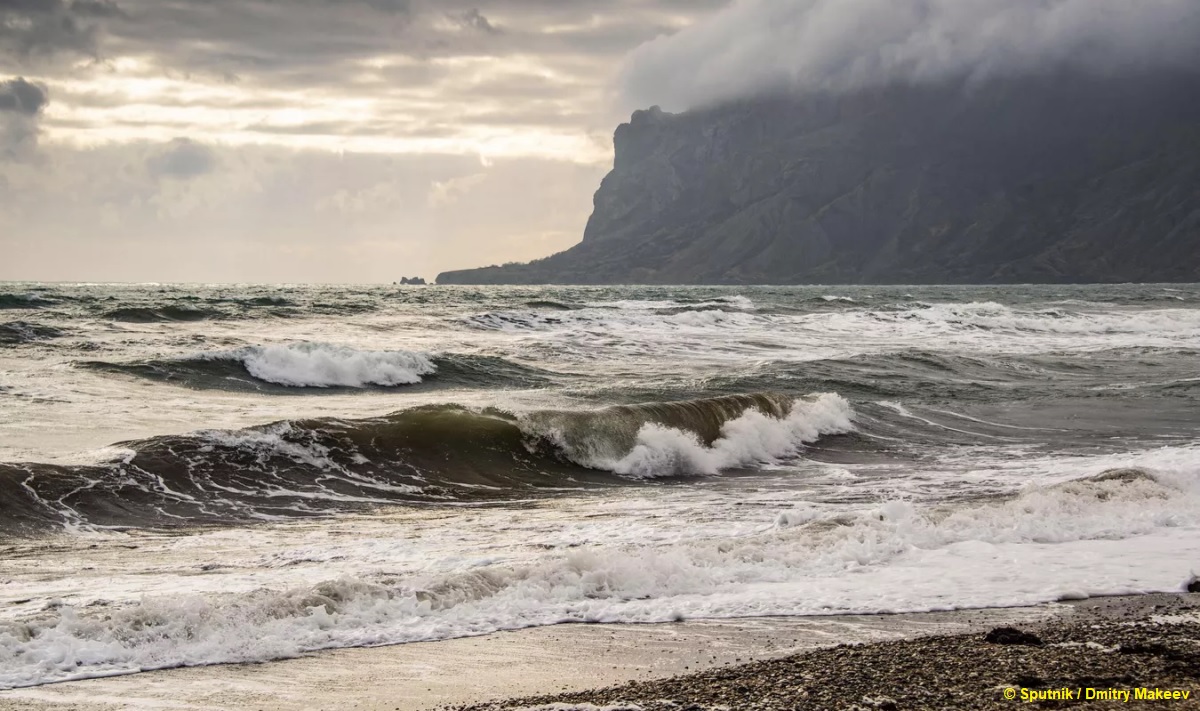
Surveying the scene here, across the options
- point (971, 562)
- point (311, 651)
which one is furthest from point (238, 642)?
point (971, 562)

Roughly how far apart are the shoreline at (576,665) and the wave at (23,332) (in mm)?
25095

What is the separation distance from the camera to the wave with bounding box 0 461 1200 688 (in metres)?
7.74

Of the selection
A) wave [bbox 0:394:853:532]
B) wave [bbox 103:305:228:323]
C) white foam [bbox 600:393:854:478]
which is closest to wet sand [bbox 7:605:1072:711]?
wave [bbox 0:394:853:532]

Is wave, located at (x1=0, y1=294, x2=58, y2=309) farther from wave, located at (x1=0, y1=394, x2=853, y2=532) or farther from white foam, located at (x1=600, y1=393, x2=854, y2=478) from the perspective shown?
white foam, located at (x1=600, y1=393, x2=854, y2=478)

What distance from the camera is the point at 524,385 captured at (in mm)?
26312

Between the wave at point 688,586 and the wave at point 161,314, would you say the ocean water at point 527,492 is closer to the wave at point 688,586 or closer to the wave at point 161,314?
the wave at point 688,586

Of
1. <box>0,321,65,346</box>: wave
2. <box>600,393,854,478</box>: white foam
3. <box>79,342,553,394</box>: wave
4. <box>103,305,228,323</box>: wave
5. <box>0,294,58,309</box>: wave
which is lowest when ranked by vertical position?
<box>600,393,854,478</box>: white foam

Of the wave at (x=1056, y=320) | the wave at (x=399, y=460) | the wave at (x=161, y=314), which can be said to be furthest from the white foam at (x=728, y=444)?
the wave at (x=1056, y=320)

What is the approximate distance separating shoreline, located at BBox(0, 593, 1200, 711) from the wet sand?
1 cm

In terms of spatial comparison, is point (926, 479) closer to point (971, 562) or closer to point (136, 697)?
point (971, 562)

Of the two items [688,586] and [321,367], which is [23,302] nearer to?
[321,367]

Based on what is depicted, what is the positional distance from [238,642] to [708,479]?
32.4 ft

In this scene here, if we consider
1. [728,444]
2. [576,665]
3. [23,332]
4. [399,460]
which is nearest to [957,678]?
[576,665]

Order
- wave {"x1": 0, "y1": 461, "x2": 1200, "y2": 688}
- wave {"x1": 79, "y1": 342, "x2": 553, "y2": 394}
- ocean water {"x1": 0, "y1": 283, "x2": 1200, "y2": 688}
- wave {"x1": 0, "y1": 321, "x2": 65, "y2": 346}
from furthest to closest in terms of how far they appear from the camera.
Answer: wave {"x1": 0, "y1": 321, "x2": 65, "y2": 346}
wave {"x1": 79, "y1": 342, "x2": 553, "y2": 394}
ocean water {"x1": 0, "y1": 283, "x2": 1200, "y2": 688}
wave {"x1": 0, "y1": 461, "x2": 1200, "y2": 688}
